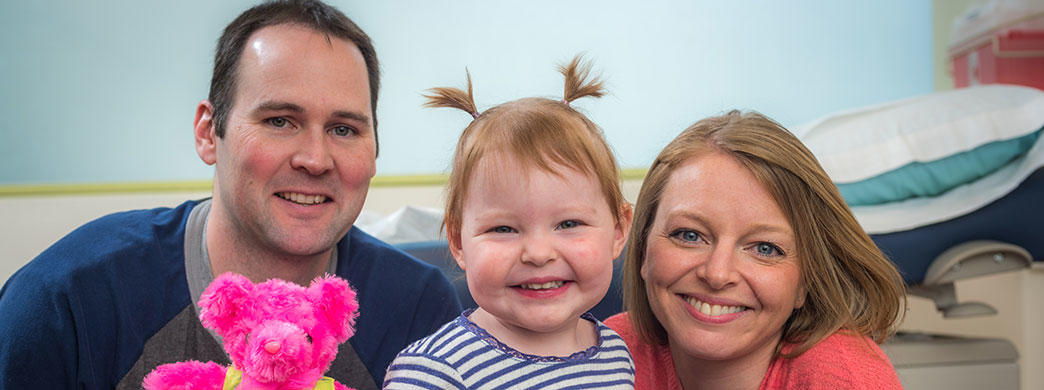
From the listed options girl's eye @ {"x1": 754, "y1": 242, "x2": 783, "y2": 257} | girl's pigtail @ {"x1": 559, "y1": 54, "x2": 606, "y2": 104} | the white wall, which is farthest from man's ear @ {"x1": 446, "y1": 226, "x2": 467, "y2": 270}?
the white wall

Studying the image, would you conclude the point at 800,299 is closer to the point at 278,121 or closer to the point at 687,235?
the point at 687,235

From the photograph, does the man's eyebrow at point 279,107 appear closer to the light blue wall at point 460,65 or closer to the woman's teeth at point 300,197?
the woman's teeth at point 300,197

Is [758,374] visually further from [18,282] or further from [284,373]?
[18,282]

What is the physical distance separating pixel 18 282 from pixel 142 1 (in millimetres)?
1945

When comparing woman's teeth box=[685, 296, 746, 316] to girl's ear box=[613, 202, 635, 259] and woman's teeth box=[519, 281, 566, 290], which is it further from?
woman's teeth box=[519, 281, 566, 290]

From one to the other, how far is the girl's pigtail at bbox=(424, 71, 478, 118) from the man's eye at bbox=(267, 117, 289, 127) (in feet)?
0.89

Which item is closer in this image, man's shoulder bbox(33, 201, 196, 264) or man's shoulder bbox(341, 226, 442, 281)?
man's shoulder bbox(33, 201, 196, 264)

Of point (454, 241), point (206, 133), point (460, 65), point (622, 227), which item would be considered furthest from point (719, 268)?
point (460, 65)

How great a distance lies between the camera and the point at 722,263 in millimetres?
1133

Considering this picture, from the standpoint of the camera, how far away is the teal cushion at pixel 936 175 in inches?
74.7

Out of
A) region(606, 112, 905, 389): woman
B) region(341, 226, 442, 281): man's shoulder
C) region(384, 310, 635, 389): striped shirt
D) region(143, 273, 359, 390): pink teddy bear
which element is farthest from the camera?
region(341, 226, 442, 281): man's shoulder

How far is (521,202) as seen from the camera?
966 millimetres

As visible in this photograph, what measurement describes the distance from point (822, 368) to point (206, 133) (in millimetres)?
1020

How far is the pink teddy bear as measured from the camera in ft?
2.58
